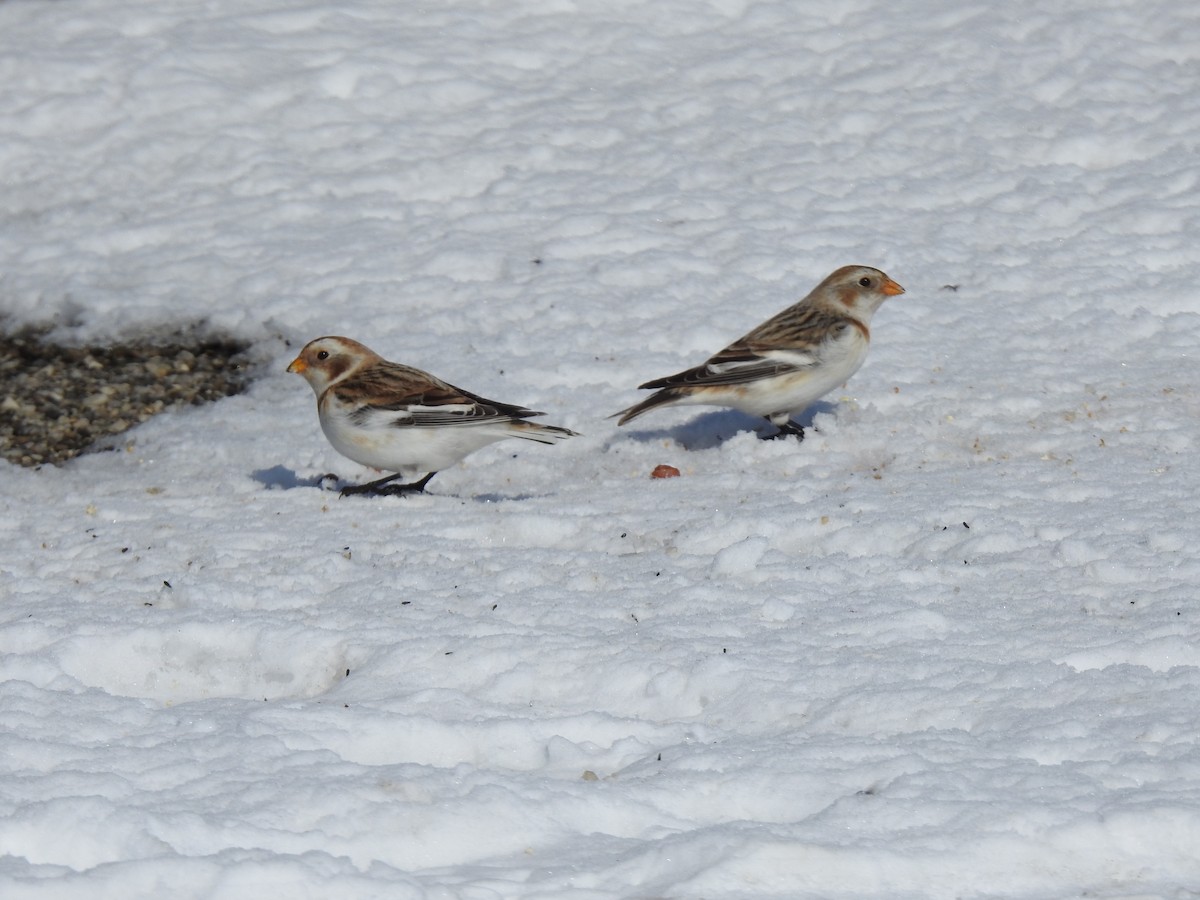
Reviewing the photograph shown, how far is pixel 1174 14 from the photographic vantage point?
11.3 metres

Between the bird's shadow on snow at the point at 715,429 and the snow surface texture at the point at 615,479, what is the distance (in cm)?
4

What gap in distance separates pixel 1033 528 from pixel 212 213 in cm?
584

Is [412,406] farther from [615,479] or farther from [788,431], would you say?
[788,431]

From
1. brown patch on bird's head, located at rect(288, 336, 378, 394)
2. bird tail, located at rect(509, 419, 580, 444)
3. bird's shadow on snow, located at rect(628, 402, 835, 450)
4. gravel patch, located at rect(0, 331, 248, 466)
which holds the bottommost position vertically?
bird's shadow on snow, located at rect(628, 402, 835, 450)

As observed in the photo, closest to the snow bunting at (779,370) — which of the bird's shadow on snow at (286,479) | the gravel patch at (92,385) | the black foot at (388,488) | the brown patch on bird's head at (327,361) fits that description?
the black foot at (388,488)

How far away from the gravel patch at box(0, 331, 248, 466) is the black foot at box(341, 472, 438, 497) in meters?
1.52

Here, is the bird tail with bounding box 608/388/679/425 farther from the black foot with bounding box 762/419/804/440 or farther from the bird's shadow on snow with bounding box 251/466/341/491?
the bird's shadow on snow with bounding box 251/466/341/491

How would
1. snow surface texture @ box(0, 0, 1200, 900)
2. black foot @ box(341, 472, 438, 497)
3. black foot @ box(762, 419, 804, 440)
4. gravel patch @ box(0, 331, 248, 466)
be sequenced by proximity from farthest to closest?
gravel patch @ box(0, 331, 248, 466)
black foot @ box(762, 419, 804, 440)
black foot @ box(341, 472, 438, 497)
snow surface texture @ box(0, 0, 1200, 900)

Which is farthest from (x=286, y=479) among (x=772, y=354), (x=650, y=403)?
(x=772, y=354)

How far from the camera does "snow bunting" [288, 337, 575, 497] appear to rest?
668 centimetres

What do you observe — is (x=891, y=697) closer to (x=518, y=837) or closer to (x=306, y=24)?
(x=518, y=837)

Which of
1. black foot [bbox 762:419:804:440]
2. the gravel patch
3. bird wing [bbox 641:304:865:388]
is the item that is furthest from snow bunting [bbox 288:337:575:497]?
the gravel patch

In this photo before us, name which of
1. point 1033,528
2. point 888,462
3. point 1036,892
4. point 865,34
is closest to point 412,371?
point 888,462

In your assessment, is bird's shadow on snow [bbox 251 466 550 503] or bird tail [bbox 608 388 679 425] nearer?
bird's shadow on snow [bbox 251 466 550 503]
